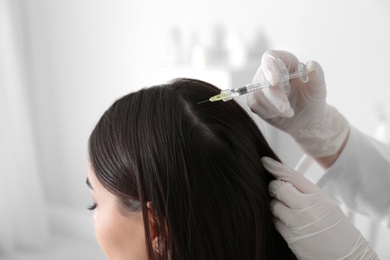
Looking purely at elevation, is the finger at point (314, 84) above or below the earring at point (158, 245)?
above

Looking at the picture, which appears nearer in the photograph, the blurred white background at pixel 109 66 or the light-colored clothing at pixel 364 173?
the light-colored clothing at pixel 364 173

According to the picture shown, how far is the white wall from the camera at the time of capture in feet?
6.35

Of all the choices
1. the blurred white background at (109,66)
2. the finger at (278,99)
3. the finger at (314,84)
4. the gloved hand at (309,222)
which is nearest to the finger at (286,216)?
the gloved hand at (309,222)

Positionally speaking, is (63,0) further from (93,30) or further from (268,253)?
(268,253)

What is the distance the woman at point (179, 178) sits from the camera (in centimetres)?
86

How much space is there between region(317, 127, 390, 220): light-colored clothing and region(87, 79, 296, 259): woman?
430mm

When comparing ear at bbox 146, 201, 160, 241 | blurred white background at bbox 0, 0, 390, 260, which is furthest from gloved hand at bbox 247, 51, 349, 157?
blurred white background at bbox 0, 0, 390, 260

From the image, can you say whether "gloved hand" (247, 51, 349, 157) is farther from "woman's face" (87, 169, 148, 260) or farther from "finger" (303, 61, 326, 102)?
"woman's face" (87, 169, 148, 260)

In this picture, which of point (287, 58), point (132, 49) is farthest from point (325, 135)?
point (132, 49)

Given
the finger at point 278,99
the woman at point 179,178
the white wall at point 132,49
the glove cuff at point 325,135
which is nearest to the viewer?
the woman at point 179,178

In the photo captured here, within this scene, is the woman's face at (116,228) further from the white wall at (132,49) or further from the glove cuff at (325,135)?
the white wall at (132,49)

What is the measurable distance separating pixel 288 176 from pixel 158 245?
0.32 m

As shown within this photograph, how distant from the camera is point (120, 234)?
37.0 inches

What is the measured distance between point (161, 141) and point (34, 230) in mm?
2165
